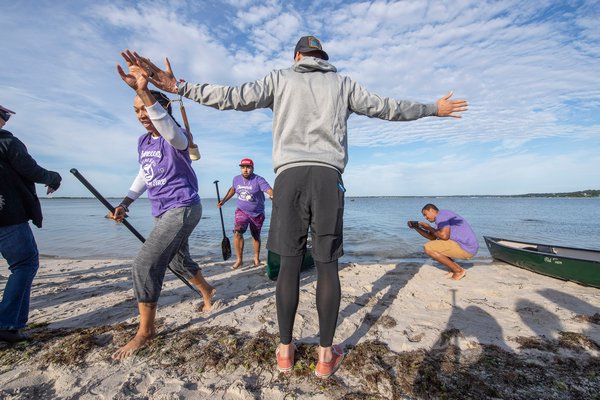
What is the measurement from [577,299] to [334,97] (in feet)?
16.3

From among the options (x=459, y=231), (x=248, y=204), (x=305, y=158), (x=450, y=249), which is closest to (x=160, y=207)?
(x=305, y=158)

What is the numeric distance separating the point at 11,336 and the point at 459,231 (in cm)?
699

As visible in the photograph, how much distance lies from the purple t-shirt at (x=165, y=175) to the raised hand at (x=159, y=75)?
76 centimetres

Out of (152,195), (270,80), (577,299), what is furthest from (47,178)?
(577,299)

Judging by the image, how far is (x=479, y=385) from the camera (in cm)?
196

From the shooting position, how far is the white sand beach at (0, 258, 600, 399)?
1.96 meters

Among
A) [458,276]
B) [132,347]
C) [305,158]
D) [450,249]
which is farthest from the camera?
[450,249]

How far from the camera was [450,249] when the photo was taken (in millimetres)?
5742

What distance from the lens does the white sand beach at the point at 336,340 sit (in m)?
1.96

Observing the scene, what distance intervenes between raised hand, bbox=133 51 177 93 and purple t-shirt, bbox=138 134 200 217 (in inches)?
29.9

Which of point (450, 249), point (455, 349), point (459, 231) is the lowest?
point (455, 349)

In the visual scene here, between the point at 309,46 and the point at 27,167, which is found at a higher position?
the point at 309,46

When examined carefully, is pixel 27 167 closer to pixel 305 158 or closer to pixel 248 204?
pixel 305 158

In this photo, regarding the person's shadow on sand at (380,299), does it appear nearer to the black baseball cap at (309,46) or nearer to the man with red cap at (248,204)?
the black baseball cap at (309,46)
